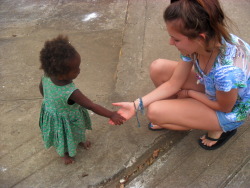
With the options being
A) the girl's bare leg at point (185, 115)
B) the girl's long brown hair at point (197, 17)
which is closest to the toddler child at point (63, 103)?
the girl's bare leg at point (185, 115)

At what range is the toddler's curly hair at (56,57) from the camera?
1.64 m

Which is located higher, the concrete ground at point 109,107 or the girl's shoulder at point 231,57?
the girl's shoulder at point 231,57

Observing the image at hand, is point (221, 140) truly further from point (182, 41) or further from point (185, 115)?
point (182, 41)

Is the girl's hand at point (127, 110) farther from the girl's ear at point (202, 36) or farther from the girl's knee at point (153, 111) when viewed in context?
the girl's ear at point (202, 36)

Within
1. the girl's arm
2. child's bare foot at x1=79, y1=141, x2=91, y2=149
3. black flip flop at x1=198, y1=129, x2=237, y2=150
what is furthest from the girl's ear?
child's bare foot at x1=79, y1=141, x2=91, y2=149

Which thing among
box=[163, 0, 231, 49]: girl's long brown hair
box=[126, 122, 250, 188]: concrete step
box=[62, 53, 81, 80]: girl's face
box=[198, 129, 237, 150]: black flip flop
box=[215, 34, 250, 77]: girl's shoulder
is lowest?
box=[126, 122, 250, 188]: concrete step

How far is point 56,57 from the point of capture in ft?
5.37

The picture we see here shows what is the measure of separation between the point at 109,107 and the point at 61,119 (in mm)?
676

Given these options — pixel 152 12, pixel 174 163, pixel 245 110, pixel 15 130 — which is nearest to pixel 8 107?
pixel 15 130

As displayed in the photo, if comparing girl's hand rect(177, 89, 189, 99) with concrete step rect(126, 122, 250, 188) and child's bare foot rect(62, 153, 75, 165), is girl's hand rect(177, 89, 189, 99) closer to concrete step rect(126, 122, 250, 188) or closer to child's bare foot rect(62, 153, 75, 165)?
concrete step rect(126, 122, 250, 188)

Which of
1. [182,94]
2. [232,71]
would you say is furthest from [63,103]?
[232,71]

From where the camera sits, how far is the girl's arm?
1.76 m

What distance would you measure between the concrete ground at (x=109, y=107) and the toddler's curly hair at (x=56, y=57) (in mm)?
798

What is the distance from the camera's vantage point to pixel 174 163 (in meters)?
2.11
